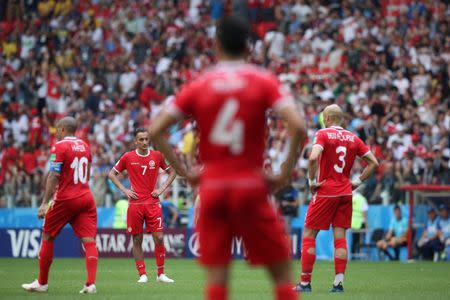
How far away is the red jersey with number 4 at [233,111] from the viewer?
773 centimetres

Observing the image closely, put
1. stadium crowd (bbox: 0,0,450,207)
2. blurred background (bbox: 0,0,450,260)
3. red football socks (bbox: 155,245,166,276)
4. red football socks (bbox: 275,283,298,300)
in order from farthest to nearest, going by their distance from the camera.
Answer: stadium crowd (bbox: 0,0,450,207) → blurred background (bbox: 0,0,450,260) → red football socks (bbox: 155,245,166,276) → red football socks (bbox: 275,283,298,300)

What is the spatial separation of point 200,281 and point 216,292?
32.3ft

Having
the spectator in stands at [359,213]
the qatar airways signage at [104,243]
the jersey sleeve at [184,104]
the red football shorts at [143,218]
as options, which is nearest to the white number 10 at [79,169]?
the red football shorts at [143,218]

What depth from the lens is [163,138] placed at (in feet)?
26.8

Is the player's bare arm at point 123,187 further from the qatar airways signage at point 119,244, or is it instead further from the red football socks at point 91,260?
the qatar airways signage at point 119,244

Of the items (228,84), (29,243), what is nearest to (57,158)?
(228,84)

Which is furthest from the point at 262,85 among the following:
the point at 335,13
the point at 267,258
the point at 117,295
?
the point at 335,13

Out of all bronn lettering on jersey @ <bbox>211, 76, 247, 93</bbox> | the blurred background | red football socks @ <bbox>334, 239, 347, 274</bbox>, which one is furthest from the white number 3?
the blurred background

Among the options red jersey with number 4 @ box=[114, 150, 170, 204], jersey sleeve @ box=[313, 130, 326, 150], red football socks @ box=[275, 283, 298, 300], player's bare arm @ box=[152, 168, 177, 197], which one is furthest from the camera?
red jersey with number 4 @ box=[114, 150, 170, 204]

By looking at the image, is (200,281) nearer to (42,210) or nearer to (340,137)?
(340,137)

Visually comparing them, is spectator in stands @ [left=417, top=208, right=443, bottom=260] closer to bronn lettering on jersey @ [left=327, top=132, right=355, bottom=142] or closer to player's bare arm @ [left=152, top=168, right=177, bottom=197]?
player's bare arm @ [left=152, top=168, right=177, bottom=197]

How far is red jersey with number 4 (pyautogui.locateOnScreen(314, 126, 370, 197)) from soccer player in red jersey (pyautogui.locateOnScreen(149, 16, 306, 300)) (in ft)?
22.4

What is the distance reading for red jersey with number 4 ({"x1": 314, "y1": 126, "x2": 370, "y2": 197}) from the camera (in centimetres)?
1466

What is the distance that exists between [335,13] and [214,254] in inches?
1071
